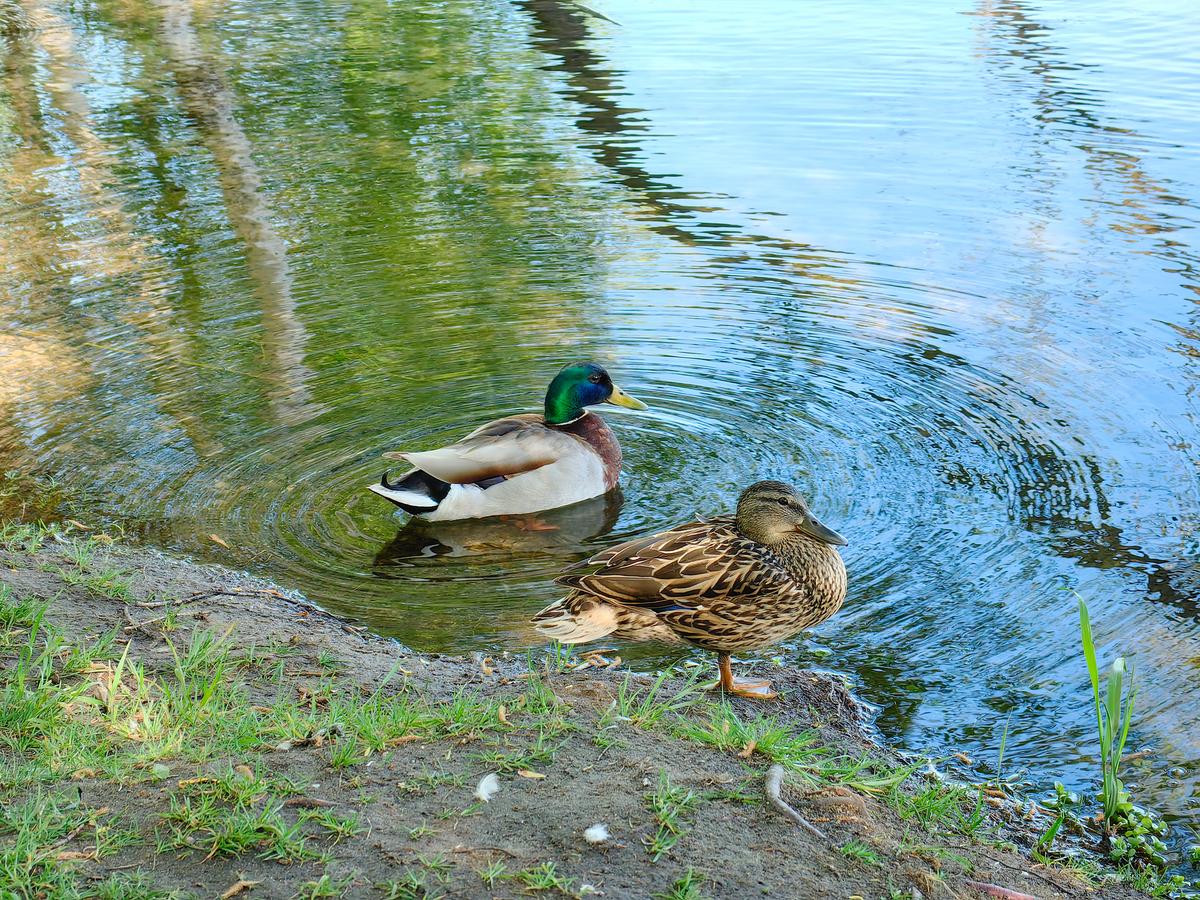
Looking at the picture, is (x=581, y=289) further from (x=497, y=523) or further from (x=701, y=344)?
(x=497, y=523)

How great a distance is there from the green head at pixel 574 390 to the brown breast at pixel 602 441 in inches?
5.2

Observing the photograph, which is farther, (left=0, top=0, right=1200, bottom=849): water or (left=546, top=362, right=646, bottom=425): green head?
(left=546, top=362, right=646, bottom=425): green head

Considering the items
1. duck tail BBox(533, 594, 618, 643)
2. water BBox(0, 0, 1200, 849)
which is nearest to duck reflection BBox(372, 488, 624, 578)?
water BBox(0, 0, 1200, 849)

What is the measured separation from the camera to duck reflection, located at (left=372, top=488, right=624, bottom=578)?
6527mm

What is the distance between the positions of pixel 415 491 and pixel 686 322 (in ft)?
9.85

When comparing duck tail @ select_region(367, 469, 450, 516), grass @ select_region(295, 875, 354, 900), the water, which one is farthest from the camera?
duck tail @ select_region(367, 469, 450, 516)

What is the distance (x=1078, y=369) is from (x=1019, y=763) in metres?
A: 4.10

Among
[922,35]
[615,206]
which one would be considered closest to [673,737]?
[615,206]

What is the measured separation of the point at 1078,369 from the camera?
805 cm

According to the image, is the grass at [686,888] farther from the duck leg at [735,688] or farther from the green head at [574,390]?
the green head at [574,390]

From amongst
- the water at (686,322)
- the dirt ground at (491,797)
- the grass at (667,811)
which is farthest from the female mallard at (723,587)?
the grass at (667,811)

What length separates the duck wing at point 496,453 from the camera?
6.83 metres

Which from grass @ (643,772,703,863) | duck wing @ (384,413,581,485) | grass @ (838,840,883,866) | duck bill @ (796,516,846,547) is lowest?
duck wing @ (384,413,581,485)

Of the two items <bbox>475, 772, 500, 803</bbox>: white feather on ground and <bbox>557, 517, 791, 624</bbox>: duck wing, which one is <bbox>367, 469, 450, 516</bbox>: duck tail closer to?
<bbox>557, 517, 791, 624</bbox>: duck wing
